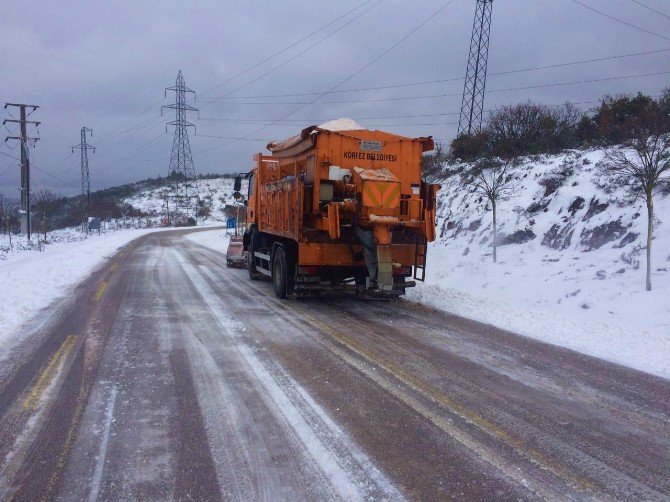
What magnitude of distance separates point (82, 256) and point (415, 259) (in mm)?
16947

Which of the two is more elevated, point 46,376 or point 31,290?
point 31,290

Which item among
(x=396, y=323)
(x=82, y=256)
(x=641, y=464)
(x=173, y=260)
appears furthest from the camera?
(x=82, y=256)

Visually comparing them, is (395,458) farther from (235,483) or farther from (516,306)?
(516,306)

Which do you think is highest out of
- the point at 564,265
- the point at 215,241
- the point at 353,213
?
the point at 353,213

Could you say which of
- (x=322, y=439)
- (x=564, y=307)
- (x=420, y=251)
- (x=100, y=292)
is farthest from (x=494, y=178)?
(x=322, y=439)

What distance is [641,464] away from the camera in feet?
13.3

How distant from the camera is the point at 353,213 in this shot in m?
9.95

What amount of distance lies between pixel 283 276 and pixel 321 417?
6595mm

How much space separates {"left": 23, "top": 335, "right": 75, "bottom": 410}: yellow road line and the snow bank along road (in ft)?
0.07

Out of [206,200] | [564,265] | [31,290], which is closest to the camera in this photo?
[31,290]

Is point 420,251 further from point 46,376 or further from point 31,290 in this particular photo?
point 31,290

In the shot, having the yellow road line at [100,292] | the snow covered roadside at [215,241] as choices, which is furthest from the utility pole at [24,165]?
the yellow road line at [100,292]

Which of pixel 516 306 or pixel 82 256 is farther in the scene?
pixel 82 256

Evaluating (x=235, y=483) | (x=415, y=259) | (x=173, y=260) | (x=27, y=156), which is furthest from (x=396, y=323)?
(x=27, y=156)
